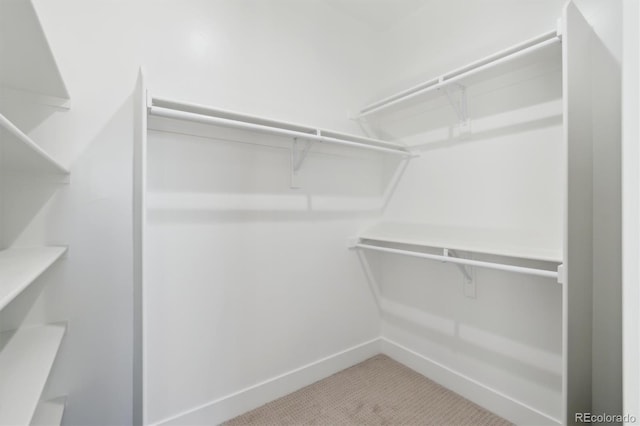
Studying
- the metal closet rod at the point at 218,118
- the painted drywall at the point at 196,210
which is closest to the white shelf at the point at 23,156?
the painted drywall at the point at 196,210

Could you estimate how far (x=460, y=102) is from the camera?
6.06ft

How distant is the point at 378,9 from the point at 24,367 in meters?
2.74

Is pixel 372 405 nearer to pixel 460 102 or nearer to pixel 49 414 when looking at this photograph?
pixel 49 414

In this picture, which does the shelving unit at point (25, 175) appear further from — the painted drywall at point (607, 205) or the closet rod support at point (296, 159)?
the painted drywall at point (607, 205)

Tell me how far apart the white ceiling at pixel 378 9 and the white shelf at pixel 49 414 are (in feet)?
9.01

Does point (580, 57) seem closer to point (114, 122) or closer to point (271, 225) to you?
point (271, 225)

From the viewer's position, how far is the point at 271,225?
1843 mm

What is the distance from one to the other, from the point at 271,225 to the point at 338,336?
991 mm

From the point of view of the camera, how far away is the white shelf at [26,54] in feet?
2.41

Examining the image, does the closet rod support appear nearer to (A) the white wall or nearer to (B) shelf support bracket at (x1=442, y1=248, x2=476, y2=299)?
(A) the white wall

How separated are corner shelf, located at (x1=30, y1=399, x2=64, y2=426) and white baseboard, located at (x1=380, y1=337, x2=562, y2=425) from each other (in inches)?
78.1

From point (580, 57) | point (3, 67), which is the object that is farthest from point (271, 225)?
point (580, 57)

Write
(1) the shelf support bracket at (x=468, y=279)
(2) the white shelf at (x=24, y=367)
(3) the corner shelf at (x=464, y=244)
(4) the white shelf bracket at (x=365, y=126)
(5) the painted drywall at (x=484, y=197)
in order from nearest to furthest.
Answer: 1. (2) the white shelf at (x=24, y=367)
2. (3) the corner shelf at (x=464, y=244)
3. (5) the painted drywall at (x=484, y=197)
4. (1) the shelf support bracket at (x=468, y=279)
5. (4) the white shelf bracket at (x=365, y=126)

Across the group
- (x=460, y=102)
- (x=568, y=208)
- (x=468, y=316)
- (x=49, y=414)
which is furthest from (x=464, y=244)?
(x=49, y=414)
